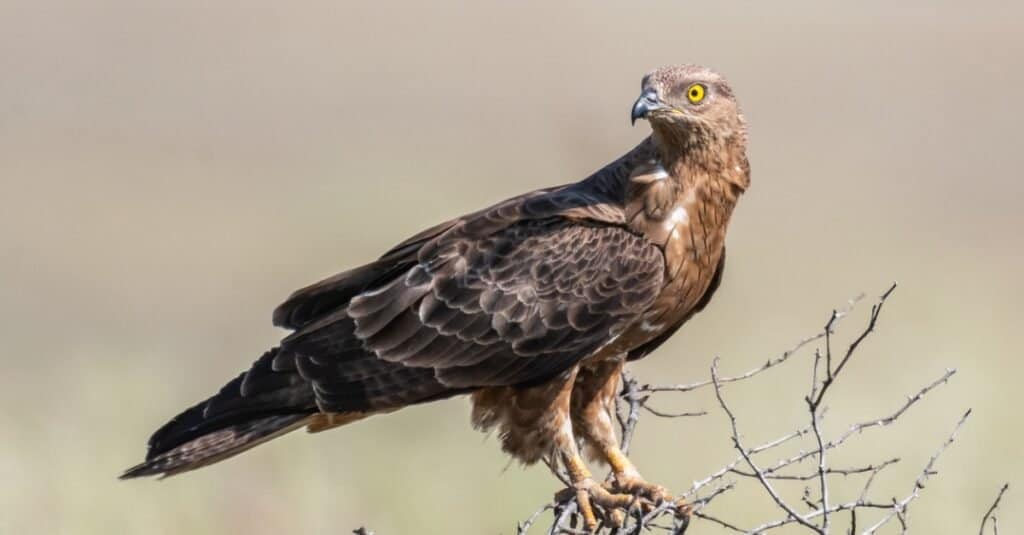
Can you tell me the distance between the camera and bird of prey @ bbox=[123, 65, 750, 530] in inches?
301

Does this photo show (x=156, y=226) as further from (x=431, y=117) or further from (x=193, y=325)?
(x=431, y=117)

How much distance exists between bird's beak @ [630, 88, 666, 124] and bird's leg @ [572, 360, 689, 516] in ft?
3.54

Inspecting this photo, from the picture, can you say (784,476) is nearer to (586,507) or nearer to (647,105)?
(586,507)

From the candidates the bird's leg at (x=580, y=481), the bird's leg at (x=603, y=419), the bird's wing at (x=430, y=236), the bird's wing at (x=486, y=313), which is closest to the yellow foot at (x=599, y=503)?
the bird's leg at (x=580, y=481)

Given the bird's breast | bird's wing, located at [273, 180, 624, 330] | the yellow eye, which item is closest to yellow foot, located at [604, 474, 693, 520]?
the bird's breast

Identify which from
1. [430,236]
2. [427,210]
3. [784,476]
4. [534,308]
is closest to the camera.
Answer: [784,476]

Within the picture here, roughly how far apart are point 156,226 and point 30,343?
5.36m

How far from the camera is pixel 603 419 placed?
813 centimetres

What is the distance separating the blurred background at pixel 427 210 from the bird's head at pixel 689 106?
1215 mm

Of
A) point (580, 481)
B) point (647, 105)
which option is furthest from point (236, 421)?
point (647, 105)

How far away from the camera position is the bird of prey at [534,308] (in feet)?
25.1

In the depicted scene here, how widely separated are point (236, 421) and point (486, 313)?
41.6 inches

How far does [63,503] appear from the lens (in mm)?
9555

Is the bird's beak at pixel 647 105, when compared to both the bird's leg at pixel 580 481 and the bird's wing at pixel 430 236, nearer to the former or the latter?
the bird's wing at pixel 430 236
